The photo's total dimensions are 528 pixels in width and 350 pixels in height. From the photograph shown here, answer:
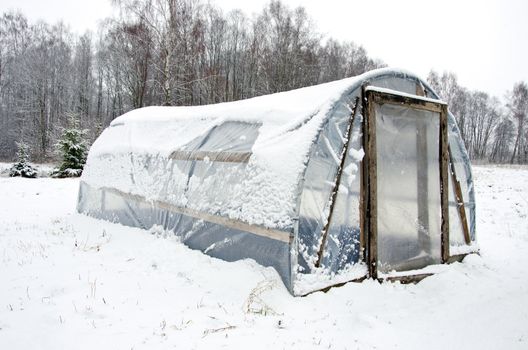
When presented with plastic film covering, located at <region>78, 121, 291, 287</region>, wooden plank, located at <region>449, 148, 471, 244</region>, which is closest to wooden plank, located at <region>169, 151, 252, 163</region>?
plastic film covering, located at <region>78, 121, 291, 287</region>

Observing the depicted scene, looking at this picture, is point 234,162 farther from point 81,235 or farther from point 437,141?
point 81,235

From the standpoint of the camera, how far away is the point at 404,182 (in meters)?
5.42

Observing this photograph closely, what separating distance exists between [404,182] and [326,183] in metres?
1.54

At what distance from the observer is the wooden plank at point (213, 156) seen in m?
5.09

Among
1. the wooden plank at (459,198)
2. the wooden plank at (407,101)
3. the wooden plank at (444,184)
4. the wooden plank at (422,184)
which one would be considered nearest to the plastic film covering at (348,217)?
the wooden plank at (407,101)

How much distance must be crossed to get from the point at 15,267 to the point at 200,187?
2.62 m

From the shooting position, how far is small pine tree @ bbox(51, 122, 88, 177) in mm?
17203

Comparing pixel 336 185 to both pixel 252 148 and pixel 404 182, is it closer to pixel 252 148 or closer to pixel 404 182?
pixel 252 148

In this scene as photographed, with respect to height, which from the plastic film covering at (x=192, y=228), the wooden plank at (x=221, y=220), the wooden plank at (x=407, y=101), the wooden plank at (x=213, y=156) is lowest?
the plastic film covering at (x=192, y=228)

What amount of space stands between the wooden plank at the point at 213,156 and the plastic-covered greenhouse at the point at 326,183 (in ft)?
0.07

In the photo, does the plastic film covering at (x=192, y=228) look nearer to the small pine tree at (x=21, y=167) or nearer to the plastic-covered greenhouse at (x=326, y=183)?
the plastic-covered greenhouse at (x=326, y=183)

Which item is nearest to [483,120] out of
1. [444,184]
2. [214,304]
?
[444,184]

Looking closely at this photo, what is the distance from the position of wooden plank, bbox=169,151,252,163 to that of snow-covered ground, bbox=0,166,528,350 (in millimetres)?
1391

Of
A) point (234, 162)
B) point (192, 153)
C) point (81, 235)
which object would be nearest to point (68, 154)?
point (81, 235)
